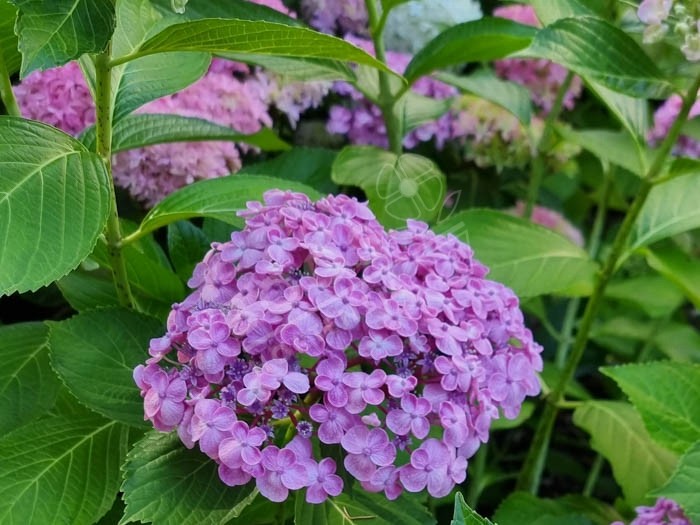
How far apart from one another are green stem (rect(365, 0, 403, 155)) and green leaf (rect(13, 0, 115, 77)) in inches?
18.1

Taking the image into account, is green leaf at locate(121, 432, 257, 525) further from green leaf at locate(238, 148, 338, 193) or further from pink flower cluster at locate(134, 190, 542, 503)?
green leaf at locate(238, 148, 338, 193)

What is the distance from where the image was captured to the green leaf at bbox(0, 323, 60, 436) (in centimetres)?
76

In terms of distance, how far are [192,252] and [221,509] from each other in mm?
346

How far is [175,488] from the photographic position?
611mm

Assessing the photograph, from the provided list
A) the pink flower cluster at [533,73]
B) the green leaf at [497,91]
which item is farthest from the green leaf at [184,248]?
the pink flower cluster at [533,73]

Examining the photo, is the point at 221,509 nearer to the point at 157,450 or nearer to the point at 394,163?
the point at 157,450

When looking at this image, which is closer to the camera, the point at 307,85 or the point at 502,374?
the point at 502,374

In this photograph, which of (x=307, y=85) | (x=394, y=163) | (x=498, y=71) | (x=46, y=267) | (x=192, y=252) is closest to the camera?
(x=46, y=267)

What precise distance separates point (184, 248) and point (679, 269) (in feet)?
1.93

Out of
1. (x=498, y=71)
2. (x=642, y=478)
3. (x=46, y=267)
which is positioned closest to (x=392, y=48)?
(x=498, y=71)

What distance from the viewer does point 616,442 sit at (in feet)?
3.48

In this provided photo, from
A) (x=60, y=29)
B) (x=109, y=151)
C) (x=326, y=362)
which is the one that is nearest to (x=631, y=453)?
(x=326, y=362)

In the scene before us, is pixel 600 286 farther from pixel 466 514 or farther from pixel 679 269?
pixel 466 514

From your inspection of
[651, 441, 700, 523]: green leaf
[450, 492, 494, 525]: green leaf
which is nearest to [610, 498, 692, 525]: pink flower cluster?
[651, 441, 700, 523]: green leaf
